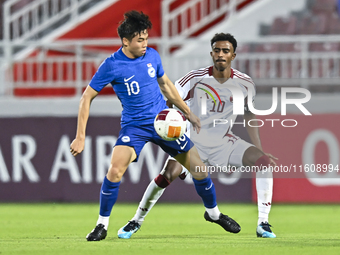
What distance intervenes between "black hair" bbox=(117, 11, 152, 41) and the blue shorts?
85 centimetres

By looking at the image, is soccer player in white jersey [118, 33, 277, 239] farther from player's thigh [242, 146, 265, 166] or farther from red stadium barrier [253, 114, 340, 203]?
red stadium barrier [253, 114, 340, 203]

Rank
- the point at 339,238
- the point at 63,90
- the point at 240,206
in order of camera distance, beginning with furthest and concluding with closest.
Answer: the point at 63,90 → the point at 240,206 → the point at 339,238

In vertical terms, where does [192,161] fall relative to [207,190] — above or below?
above

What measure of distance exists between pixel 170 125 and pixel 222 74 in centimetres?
118

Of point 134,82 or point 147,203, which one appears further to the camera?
point 147,203

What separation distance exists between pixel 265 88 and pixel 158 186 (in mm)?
5064

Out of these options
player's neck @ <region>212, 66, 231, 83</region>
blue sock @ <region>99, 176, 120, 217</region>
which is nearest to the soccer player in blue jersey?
blue sock @ <region>99, 176, 120, 217</region>

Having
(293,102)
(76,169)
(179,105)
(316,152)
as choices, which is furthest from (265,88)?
(179,105)

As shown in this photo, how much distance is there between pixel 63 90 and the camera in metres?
12.8

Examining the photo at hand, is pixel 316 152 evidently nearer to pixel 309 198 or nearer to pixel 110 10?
pixel 309 198

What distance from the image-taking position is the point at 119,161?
6.03 m

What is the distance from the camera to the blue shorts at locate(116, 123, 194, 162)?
20.2ft

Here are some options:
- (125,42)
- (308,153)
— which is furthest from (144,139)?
(308,153)

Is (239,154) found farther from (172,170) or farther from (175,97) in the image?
(175,97)
